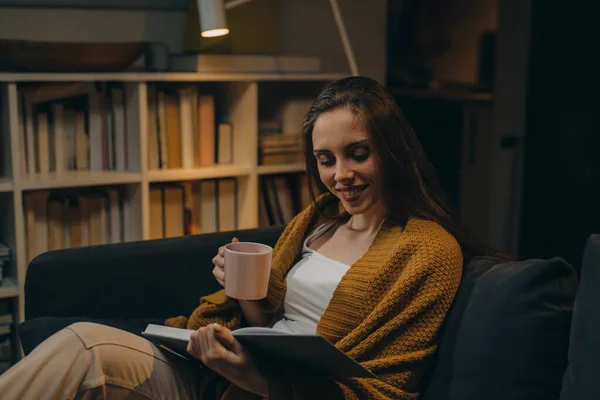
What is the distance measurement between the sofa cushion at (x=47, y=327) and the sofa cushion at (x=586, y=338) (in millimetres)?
1038

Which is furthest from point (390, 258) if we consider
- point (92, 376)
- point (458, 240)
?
point (92, 376)

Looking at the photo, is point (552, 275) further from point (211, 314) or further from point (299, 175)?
point (299, 175)

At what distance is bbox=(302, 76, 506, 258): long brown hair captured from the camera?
1.69 meters

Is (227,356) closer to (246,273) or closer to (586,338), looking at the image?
(246,273)

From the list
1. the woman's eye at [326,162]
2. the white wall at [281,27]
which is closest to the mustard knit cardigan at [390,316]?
the woman's eye at [326,162]

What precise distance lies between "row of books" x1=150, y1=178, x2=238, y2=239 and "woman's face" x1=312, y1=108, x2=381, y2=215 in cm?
121

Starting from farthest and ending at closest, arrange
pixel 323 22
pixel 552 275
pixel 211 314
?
pixel 323 22 < pixel 211 314 < pixel 552 275

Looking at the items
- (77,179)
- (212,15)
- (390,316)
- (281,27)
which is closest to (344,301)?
(390,316)

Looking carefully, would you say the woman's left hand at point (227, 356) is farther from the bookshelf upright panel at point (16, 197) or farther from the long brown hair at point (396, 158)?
the bookshelf upright panel at point (16, 197)

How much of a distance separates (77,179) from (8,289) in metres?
0.42

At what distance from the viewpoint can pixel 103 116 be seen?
2729mm

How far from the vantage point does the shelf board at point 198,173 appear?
→ 9.02ft

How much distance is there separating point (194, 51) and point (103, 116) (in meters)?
0.45

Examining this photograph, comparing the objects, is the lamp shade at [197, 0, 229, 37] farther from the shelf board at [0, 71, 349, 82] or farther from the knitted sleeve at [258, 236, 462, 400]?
the knitted sleeve at [258, 236, 462, 400]
